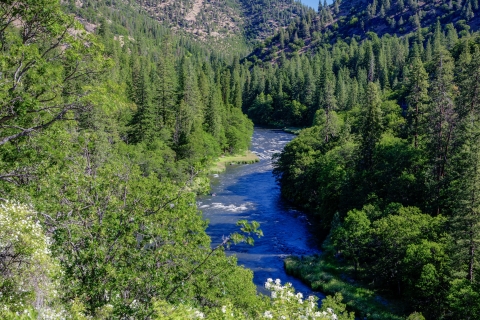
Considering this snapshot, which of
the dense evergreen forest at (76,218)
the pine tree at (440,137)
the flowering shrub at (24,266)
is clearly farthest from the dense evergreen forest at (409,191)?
the flowering shrub at (24,266)

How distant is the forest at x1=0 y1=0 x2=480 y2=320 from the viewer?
34.5ft

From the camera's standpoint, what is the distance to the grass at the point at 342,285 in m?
31.5

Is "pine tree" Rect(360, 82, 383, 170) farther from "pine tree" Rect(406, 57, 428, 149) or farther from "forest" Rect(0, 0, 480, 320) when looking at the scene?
"pine tree" Rect(406, 57, 428, 149)

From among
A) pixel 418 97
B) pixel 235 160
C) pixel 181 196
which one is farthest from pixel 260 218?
pixel 181 196

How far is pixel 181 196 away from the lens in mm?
12211

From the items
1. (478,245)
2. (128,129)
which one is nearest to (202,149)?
(128,129)

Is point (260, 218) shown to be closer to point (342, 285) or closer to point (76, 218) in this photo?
point (342, 285)

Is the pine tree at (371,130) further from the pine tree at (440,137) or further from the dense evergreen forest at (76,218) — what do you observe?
the dense evergreen forest at (76,218)

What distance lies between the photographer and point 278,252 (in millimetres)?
42000

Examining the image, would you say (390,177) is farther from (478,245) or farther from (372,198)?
(478,245)

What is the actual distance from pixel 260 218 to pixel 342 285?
16598 millimetres

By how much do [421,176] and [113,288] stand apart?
36.0 m

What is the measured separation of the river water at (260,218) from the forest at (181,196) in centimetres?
183

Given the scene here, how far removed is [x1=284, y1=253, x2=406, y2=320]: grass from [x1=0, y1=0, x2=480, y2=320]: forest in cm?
18
